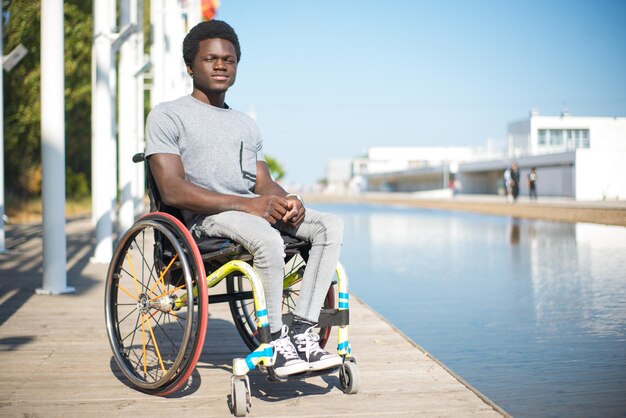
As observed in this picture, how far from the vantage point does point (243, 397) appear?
10.8 feet

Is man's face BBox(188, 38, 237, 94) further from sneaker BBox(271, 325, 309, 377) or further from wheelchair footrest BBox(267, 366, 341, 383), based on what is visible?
wheelchair footrest BBox(267, 366, 341, 383)

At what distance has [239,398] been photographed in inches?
130

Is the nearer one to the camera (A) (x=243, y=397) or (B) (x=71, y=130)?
(A) (x=243, y=397)

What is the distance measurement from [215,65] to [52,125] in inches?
135

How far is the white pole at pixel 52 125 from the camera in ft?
22.3

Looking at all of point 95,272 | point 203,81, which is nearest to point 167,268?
point 203,81

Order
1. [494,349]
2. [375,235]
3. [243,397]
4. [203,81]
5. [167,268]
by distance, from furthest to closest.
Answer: [375,235] < [494,349] < [203,81] < [167,268] < [243,397]

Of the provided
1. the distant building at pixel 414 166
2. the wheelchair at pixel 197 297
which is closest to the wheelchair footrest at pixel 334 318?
the wheelchair at pixel 197 297

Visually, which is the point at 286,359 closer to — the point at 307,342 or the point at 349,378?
the point at 307,342

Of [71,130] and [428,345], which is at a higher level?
[71,130]

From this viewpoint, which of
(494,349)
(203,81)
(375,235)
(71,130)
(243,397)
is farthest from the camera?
(71,130)

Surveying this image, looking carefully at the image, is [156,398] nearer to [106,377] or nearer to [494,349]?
[106,377]

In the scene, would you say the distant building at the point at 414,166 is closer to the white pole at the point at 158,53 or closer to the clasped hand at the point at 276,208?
the white pole at the point at 158,53

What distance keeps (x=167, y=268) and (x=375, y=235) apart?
13.8 m
